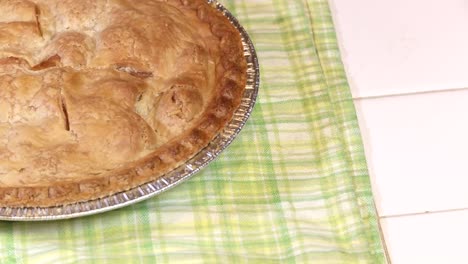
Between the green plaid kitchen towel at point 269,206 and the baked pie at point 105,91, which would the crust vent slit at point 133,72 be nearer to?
the baked pie at point 105,91

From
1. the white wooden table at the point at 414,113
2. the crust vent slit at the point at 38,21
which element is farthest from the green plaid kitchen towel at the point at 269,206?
the crust vent slit at the point at 38,21

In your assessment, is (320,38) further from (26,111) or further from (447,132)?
(26,111)

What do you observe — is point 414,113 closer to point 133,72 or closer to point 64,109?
point 133,72

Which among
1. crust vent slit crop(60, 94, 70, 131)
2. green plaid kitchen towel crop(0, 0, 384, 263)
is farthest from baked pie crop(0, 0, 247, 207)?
green plaid kitchen towel crop(0, 0, 384, 263)

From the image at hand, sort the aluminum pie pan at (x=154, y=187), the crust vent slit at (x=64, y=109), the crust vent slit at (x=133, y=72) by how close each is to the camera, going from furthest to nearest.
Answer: the crust vent slit at (x=133, y=72), the crust vent slit at (x=64, y=109), the aluminum pie pan at (x=154, y=187)

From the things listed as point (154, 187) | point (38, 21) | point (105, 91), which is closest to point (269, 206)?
point (154, 187)
